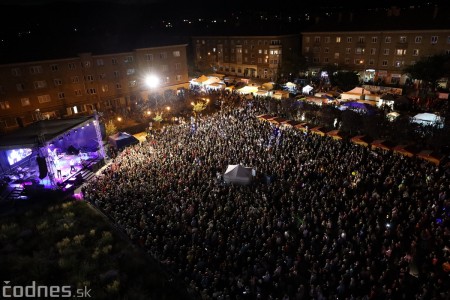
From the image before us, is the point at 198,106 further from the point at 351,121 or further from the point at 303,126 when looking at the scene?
the point at 351,121

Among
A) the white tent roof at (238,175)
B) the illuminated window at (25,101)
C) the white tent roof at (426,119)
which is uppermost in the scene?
the illuminated window at (25,101)

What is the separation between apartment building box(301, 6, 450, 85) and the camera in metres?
35.5

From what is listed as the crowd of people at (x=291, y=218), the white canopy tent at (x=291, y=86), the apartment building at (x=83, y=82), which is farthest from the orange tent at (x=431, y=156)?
the apartment building at (x=83, y=82)

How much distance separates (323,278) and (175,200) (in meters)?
7.60

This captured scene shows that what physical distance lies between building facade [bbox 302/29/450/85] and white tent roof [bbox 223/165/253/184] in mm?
32057

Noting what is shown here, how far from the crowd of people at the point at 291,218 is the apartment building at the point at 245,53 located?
30.9 meters

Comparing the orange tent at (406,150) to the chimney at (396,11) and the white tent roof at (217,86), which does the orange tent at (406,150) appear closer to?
the white tent roof at (217,86)

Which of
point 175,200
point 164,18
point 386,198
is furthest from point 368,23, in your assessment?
point 164,18

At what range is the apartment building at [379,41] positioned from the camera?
117 feet

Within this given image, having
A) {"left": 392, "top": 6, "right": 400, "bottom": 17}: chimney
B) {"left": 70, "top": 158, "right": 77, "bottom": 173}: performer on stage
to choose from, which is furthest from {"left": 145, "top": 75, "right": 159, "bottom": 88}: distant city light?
{"left": 392, "top": 6, "right": 400, "bottom": 17}: chimney

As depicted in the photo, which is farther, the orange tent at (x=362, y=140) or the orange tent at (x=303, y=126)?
the orange tent at (x=303, y=126)

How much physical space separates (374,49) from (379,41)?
112 centimetres

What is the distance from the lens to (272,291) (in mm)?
9875

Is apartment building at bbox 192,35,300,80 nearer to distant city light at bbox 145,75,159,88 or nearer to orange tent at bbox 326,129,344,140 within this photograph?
distant city light at bbox 145,75,159,88
